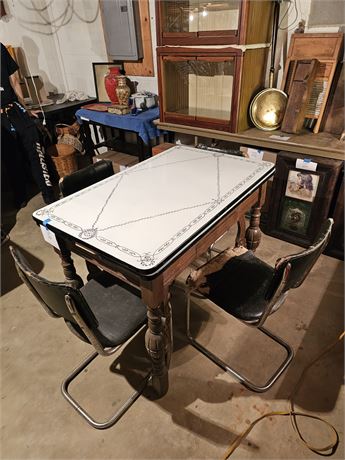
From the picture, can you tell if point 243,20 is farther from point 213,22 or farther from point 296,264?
point 296,264

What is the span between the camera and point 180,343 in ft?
5.42

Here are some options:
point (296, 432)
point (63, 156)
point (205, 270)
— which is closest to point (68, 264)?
point (205, 270)

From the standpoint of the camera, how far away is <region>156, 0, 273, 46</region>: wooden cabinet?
6.26 ft

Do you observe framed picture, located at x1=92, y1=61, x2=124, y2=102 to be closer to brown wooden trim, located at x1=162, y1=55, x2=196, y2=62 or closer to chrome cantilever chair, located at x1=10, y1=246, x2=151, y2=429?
brown wooden trim, located at x1=162, y1=55, x2=196, y2=62

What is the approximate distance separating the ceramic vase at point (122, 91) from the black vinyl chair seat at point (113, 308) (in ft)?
6.74

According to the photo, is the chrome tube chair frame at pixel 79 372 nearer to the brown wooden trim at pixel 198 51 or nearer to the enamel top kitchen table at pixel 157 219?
the enamel top kitchen table at pixel 157 219

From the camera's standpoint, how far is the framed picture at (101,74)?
3.17 metres

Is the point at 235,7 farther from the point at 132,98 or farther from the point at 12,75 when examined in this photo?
the point at 12,75

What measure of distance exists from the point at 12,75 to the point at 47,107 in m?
0.70

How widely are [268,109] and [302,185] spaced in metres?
0.66

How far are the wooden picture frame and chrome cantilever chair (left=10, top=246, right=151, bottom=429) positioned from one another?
1.42 meters

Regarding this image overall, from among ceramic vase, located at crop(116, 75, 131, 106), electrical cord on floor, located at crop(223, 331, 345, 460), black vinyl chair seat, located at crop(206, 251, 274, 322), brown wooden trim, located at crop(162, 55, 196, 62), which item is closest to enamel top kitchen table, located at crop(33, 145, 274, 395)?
black vinyl chair seat, located at crop(206, 251, 274, 322)

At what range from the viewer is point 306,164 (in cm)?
201

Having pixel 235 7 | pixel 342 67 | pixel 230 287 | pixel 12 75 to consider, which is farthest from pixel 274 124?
pixel 12 75
